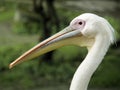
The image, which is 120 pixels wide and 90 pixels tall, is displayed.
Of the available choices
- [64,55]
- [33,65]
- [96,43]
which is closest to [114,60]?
[64,55]

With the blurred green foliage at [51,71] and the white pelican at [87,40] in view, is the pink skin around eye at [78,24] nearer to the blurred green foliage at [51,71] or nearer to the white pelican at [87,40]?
the white pelican at [87,40]

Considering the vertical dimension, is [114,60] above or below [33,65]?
below

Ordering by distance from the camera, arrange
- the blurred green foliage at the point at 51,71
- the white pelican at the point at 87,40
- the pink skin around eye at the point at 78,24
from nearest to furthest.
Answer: the white pelican at the point at 87,40 → the pink skin around eye at the point at 78,24 → the blurred green foliage at the point at 51,71

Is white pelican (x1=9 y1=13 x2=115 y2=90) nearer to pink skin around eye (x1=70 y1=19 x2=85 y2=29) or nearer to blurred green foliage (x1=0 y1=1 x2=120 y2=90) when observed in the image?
pink skin around eye (x1=70 y1=19 x2=85 y2=29)

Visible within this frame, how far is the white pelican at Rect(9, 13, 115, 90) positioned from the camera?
3566 mm

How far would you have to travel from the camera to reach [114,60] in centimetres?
1027

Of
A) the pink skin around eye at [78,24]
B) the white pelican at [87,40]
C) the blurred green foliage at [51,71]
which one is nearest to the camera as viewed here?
the white pelican at [87,40]

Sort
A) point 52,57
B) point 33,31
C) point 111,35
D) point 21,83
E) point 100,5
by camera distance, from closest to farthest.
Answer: point 111,35 → point 21,83 → point 100,5 → point 52,57 → point 33,31

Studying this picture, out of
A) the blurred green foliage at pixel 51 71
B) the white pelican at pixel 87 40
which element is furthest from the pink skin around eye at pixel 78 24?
the blurred green foliage at pixel 51 71

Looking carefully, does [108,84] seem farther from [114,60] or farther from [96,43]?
[96,43]

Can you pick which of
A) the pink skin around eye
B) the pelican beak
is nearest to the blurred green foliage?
the pelican beak

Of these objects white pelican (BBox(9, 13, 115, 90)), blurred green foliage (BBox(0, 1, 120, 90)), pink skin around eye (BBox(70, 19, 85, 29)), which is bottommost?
blurred green foliage (BBox(0, 1, 120, 90))

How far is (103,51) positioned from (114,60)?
22.2 feet

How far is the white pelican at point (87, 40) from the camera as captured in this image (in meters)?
3.57
